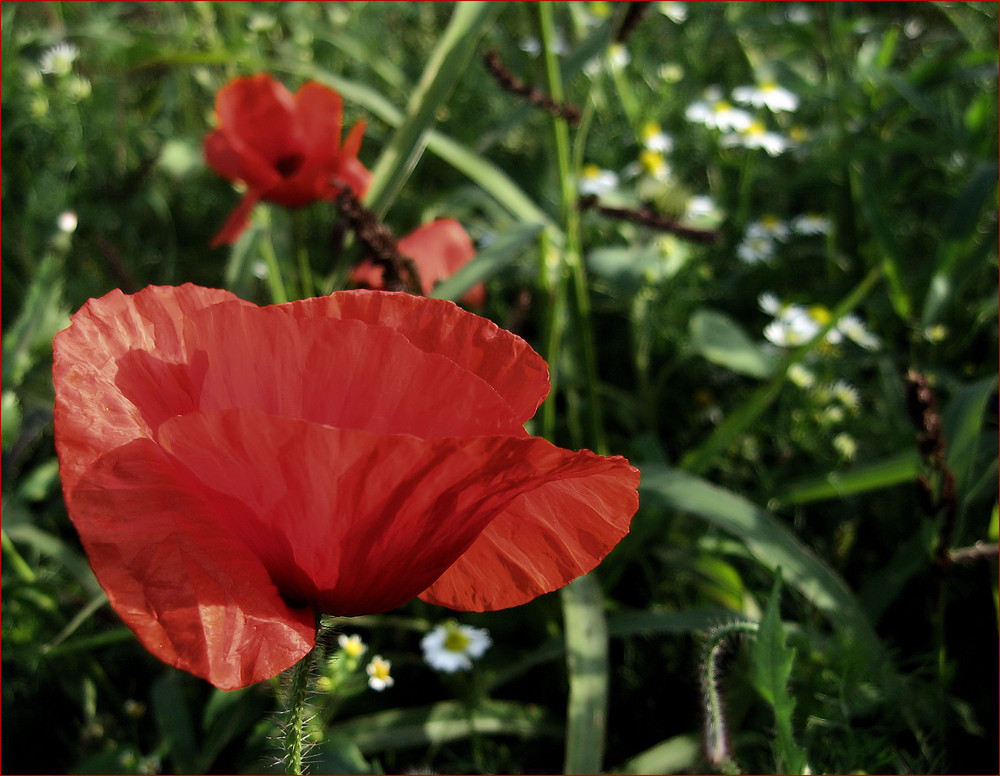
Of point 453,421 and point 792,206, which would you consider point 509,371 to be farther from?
point 792,206

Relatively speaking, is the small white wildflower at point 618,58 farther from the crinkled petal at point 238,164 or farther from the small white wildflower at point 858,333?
the crinkled petal at point 238,164

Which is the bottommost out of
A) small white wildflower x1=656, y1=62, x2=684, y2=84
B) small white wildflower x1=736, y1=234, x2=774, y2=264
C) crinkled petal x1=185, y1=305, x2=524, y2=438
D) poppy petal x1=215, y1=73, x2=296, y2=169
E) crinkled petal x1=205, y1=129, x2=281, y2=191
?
crinkled petal x1=185, y1=305, x2=524, y2=438

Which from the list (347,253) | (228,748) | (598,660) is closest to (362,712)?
(228,748)

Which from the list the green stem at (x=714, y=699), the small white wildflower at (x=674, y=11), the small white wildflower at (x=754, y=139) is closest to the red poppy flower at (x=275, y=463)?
the green stem at (x=714, y=699)

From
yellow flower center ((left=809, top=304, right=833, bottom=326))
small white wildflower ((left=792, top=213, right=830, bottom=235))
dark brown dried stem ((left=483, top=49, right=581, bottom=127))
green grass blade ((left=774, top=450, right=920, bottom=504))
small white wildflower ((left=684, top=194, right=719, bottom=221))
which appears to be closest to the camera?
dark brown dried stem ((left=483, top=49, right=581, bottom=127))

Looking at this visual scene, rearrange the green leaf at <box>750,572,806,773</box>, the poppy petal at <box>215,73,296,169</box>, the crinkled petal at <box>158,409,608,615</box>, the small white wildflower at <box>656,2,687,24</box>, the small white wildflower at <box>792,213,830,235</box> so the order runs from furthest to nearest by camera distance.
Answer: the small white wildflower at <box>656,2,687,24</box>
the small white wildflower at <box>792,213,830,235</box>
the poppy petal at <box>215,73,296,169</box>
the green leaf at <box>750,572,806,773</box>
the crinkled petal at <box>158,409,608,615</box>

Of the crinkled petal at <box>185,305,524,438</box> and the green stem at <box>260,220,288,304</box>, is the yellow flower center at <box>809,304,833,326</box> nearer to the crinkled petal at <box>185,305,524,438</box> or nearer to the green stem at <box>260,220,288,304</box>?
the green stem at <box>260,220,288,304</box>

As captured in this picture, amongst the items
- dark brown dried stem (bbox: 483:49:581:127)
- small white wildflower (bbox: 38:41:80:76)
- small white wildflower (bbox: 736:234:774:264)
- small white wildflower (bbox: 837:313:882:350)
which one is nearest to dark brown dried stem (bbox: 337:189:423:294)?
dark brown dried stem (bbox: 483:49:581:127)
